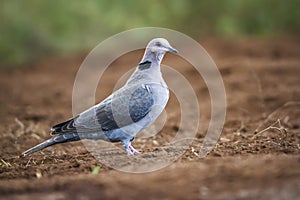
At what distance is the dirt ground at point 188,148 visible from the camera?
157 inches

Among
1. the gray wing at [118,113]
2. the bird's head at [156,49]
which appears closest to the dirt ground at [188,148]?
the gray wing at [118,113]

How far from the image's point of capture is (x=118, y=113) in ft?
17.9

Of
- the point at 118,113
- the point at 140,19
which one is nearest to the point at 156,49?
the point at 118,113

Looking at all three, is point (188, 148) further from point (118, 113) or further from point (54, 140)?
point (54, 140)

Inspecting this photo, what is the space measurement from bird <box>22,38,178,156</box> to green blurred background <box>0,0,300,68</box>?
893 cm

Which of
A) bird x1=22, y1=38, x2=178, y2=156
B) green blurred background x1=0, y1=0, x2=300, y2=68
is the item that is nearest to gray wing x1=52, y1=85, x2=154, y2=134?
bird x1=22, y1=38, x2=178, y2=156

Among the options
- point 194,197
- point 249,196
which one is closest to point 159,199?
point 194,197

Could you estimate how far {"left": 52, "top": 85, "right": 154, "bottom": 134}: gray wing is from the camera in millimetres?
5395

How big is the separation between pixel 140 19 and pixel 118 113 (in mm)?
9717

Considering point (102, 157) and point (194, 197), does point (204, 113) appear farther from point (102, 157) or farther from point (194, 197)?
point (194, 197)

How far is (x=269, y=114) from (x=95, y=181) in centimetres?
361

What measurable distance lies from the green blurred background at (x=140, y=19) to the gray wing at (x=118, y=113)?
8936 millimetres

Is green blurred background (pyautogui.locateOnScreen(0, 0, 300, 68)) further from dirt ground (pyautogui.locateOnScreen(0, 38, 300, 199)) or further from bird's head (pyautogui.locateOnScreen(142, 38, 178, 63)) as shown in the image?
bird's head (pyautogui.locateOnScreen(142, 38, 178, 63))

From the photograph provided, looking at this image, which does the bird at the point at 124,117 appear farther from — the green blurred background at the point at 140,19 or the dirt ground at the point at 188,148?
the green blurred background at the point at 140,19
